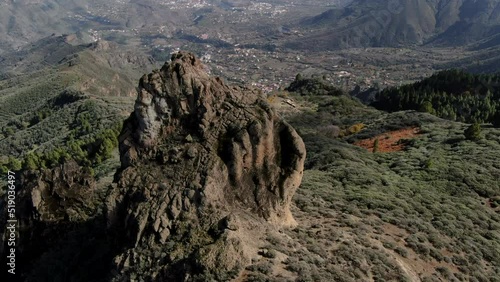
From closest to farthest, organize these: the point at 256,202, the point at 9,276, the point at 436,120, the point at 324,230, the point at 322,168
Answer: the point at 256,202, the point at 324,230, the point at 9,276, the point at 322,168, the point at 436,120

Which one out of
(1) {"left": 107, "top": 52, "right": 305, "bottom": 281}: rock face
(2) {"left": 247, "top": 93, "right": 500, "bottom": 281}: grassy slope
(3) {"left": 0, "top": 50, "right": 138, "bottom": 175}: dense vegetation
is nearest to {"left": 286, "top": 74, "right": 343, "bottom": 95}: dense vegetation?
(3) {"left": 0, "top": 50, "right": 138, "bottom": 175}: dense vegetation

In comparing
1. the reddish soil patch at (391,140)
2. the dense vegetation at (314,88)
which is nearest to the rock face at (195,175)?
the reddish soil patch at (391,140)

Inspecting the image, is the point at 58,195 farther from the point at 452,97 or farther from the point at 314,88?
the point at 314,88

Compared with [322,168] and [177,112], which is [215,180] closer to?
[177,112]

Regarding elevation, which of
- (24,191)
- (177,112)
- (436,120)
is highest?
(177,112)

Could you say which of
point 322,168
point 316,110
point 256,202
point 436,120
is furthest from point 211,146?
point 316,110

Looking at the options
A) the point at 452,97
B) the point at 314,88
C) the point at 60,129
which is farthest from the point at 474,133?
the point at 60,129

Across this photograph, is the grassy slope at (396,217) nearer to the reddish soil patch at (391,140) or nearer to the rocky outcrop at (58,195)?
the reddish soil patch at (391,140)

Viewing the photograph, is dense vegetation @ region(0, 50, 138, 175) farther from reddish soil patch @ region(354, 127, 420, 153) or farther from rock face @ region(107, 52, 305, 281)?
rock face @ region(107, 52, 305, 281)
